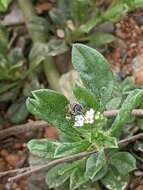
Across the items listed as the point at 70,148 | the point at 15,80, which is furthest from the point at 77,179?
the point at 15,80

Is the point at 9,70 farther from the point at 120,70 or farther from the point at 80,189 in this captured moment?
the point at 80,189

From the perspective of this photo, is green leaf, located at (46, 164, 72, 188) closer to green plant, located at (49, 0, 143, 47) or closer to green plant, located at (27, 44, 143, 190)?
green plant, located at (27, 44, 143, 190)

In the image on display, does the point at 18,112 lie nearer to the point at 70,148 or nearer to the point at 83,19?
the point at 83,19

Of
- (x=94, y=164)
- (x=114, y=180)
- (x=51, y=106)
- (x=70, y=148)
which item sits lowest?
(x=114, y=180)

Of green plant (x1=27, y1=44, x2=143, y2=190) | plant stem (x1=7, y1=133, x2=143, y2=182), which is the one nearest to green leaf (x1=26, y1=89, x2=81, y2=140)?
green plant (x1=27, y1=44, x2=143, y2=190)

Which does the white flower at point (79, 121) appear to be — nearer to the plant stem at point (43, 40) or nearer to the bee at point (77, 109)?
the bee at point (77, 109)

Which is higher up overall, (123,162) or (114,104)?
(114,104)
